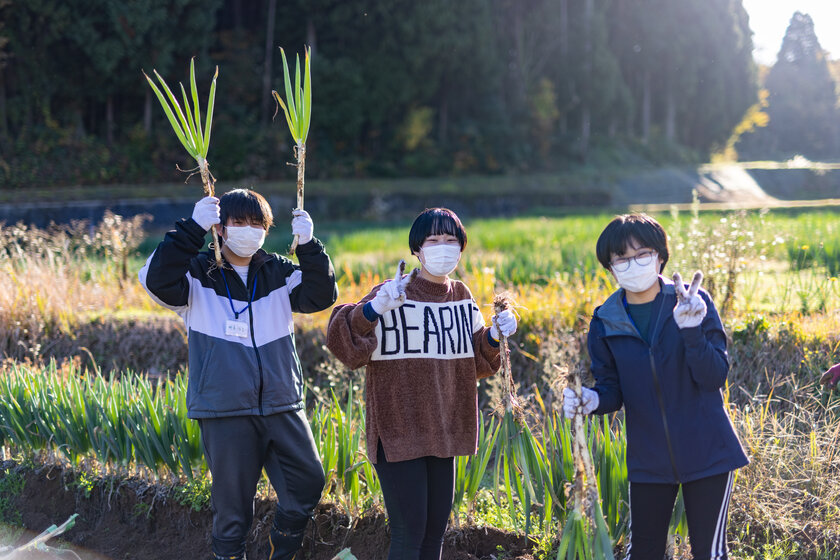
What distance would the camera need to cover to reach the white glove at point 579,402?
2.36m

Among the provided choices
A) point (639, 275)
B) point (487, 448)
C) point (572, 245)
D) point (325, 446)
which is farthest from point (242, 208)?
point (572, 245)

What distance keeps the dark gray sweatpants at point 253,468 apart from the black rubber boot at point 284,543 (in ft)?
0.07

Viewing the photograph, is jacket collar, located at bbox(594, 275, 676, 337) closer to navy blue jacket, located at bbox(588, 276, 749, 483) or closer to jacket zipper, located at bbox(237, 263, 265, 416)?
navy blue jacket, located at bbox(588, 276, 749, 483)

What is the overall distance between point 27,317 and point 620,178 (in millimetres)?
26100

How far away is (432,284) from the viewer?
2.79m

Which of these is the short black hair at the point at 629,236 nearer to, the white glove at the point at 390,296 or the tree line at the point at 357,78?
the white glove at the point at 390,296

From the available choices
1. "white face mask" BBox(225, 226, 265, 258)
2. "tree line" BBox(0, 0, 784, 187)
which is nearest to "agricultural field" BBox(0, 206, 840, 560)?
"white face mask" BBox(225, 226, 265, 258)

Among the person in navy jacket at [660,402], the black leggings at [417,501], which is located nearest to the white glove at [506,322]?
the person in navy jacket at [660,402]

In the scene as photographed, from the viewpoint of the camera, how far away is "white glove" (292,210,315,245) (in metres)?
2.81

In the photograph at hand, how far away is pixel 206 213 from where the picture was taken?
274cm

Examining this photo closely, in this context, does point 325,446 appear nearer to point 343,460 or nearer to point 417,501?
point 343,460

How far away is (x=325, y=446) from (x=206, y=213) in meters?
1.06

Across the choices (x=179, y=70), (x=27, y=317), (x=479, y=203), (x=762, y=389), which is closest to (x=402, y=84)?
(x=479, y=203)

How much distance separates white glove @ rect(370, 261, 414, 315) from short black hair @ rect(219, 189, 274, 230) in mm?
611
